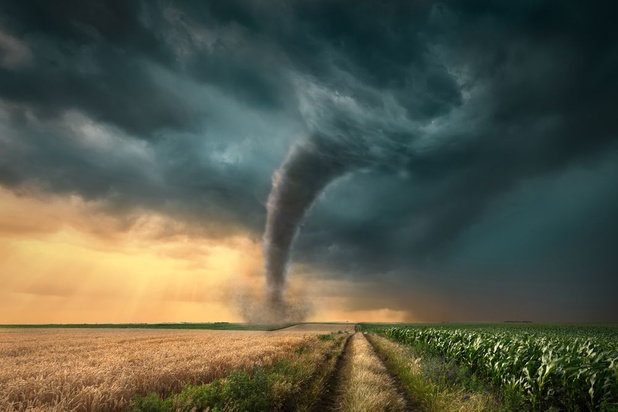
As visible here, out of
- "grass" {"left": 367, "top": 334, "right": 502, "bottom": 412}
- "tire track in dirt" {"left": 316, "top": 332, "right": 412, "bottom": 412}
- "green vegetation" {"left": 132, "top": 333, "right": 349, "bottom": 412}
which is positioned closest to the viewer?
"green vegetation" {"left": 132, "top": 333, "right": 349, "bottom": 412}

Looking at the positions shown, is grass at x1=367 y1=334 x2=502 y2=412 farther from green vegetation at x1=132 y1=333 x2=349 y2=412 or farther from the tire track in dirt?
green vegetation at x1=132 y1=333 x2=349 y2=412

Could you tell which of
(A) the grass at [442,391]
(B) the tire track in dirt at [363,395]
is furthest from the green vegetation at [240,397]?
(A) the grass at [442,391]

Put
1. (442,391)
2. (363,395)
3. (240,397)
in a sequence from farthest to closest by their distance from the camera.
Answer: (442,391), (363,395), (240,397)

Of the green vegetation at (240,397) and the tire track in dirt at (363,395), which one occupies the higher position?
the green vegetation at (240,397)

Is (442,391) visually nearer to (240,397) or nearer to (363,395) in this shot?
(363,395)

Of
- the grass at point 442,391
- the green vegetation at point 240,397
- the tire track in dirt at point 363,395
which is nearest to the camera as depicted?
the green vegetation at point 240,397

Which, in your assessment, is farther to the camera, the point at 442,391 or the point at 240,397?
the point at 442,391

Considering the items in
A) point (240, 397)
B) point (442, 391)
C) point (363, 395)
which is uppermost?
point (240, 397)

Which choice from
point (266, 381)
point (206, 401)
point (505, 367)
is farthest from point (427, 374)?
point (206, 401)

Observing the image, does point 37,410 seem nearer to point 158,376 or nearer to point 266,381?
point 158,376

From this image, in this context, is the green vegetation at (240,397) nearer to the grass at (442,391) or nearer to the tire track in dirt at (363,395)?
the tire track in dirt at (363,395)

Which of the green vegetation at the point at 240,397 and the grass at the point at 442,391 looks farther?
→ the grass at the point at 442,391

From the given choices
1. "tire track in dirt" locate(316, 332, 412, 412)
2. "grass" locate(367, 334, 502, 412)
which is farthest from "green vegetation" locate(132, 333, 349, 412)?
"grass" locate(367, 334, 502, 412)

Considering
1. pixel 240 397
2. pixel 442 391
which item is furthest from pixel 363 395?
pixel 240 397
